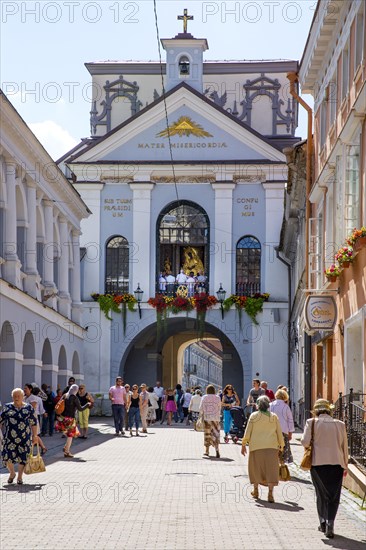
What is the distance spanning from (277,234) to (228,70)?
1456cm

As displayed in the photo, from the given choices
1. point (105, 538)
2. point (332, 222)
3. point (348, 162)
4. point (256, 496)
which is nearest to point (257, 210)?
point (332, 222)

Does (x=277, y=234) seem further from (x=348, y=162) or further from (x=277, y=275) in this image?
(x=348, y=162)

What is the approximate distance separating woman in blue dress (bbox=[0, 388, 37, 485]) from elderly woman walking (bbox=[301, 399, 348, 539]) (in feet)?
19.0

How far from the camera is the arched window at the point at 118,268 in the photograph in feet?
165

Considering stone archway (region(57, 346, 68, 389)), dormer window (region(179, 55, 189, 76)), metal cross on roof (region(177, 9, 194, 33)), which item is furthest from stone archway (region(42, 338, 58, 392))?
metal cross on roof (region(177, 9, 194, 33))

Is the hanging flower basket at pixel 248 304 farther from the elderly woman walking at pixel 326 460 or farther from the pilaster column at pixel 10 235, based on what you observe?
the elderly woman walking at pixel 326 460

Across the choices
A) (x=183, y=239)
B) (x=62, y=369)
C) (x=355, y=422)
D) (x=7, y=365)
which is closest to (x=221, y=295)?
(x=183, y=239)

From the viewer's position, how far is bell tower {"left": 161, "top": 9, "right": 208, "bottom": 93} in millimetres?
52031

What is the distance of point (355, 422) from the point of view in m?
17.6

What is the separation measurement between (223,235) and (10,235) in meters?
19.7

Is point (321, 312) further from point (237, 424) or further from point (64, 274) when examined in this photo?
point (64, 274)

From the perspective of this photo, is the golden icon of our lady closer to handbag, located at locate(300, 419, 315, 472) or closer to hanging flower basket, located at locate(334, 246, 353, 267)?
hanging flower basket, located at locate(334, 246, 353, 267)

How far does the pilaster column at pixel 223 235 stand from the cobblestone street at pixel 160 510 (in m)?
26.2

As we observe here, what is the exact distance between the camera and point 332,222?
24.9 meters
